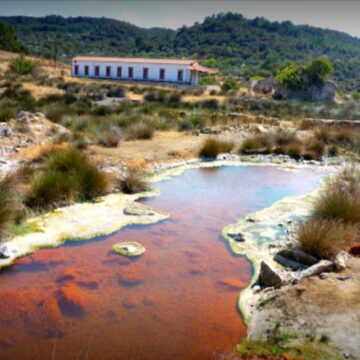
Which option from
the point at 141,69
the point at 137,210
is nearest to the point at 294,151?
the point at 137,210

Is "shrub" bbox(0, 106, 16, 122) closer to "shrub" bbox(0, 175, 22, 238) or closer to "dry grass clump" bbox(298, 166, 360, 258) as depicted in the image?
"shrub" bbox(0, 175, 22, 238)

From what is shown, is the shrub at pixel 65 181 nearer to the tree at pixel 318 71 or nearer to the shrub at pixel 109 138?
the shrub at pixel 109 138

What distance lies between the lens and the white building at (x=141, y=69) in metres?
41.1

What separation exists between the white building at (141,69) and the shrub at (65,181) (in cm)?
3232

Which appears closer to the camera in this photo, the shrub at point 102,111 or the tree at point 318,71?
the shrub at point 102,111

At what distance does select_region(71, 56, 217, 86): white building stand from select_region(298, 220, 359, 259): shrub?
115ft

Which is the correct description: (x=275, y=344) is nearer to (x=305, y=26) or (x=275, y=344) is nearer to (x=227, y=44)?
(x=227, y=44)

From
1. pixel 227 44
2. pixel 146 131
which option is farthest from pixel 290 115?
pixel 227 44

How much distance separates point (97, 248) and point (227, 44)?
7506 cm

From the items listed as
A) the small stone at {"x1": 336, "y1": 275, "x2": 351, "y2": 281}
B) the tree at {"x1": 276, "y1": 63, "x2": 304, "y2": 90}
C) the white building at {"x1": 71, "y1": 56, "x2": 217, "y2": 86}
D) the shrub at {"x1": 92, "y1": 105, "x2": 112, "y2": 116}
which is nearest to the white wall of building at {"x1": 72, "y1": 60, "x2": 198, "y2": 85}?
the white building at {"x1": 71, "y1": 56, "x2": 217, "y2": 86}

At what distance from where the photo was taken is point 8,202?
686 centimetres

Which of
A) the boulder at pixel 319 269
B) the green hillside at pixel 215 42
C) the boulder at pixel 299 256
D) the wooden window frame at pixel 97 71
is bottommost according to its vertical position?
the boulder at pixel 299 256

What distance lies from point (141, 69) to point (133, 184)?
34674 millimetres

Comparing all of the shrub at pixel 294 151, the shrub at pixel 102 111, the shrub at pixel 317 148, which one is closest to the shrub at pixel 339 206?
the shrub at pixel 294 151
